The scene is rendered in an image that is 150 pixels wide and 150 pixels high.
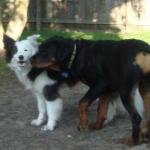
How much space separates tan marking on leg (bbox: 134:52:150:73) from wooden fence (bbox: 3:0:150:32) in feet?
43.5

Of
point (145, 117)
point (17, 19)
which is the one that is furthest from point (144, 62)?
point (17, 19)

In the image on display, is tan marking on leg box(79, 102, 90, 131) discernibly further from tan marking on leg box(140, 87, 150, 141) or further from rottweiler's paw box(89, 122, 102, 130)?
tan marking on leg box(140, 87, 150, 141)

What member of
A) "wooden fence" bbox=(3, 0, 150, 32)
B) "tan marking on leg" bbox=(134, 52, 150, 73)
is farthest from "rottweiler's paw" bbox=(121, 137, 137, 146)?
"wooden fence" bbox=(3, 0, 150, 32)

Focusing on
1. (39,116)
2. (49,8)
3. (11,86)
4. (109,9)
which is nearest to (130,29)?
(109,9)

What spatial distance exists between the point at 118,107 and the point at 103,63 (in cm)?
127

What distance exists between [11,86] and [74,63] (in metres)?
3.30

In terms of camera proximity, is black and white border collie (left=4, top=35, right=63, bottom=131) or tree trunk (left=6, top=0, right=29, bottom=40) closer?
black and white border collie (left=4, top=35, right=63, bottom=131)

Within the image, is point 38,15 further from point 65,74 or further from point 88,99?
point 88,99

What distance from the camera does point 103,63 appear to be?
19.8 ft

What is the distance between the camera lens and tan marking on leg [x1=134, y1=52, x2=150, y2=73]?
18.6 feet

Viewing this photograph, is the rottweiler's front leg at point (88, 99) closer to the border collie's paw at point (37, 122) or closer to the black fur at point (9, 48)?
the border collie's paw at point (37, 122)

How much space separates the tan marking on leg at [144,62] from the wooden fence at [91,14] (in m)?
13.3

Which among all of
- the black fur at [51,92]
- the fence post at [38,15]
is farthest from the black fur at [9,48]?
the fence post at [38,15]

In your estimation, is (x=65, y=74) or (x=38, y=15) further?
(x=38, y=15)
